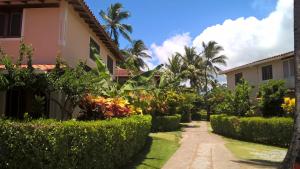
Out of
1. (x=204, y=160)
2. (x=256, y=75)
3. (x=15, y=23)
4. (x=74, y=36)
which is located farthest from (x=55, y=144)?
(x=256, y=75)

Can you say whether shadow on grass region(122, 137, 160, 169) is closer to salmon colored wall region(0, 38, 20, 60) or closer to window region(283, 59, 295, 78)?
salmon colored wall region(0, 38, 20, 60)

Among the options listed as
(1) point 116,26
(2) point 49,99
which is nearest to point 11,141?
(2) point 49,99

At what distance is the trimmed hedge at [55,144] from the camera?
322 inches

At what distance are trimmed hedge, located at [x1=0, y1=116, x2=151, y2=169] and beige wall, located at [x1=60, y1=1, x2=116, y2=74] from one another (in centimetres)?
697

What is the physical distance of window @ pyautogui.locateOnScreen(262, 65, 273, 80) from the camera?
36.5m

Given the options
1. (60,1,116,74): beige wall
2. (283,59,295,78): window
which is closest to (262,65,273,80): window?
(283,59,295,78): window

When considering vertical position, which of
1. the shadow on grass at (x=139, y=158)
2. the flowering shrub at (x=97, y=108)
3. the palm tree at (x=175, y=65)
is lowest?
the shadow on grass at (x=139, y=158)

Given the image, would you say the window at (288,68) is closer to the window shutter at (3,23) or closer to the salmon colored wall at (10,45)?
the salmon colored wall at (10,45)

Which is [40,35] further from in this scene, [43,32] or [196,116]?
[196,116]

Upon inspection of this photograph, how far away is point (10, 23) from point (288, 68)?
24.5 m

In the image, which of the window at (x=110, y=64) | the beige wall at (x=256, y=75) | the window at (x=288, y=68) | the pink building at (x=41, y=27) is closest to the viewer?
the pink building at (x=41, y=27)

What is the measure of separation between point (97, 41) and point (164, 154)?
29.6 ft

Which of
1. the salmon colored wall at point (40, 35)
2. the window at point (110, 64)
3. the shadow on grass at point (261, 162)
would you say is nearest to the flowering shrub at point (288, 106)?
the shadow on grass at point (261, 162)

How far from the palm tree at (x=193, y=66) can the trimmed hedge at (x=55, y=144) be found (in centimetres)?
4700
